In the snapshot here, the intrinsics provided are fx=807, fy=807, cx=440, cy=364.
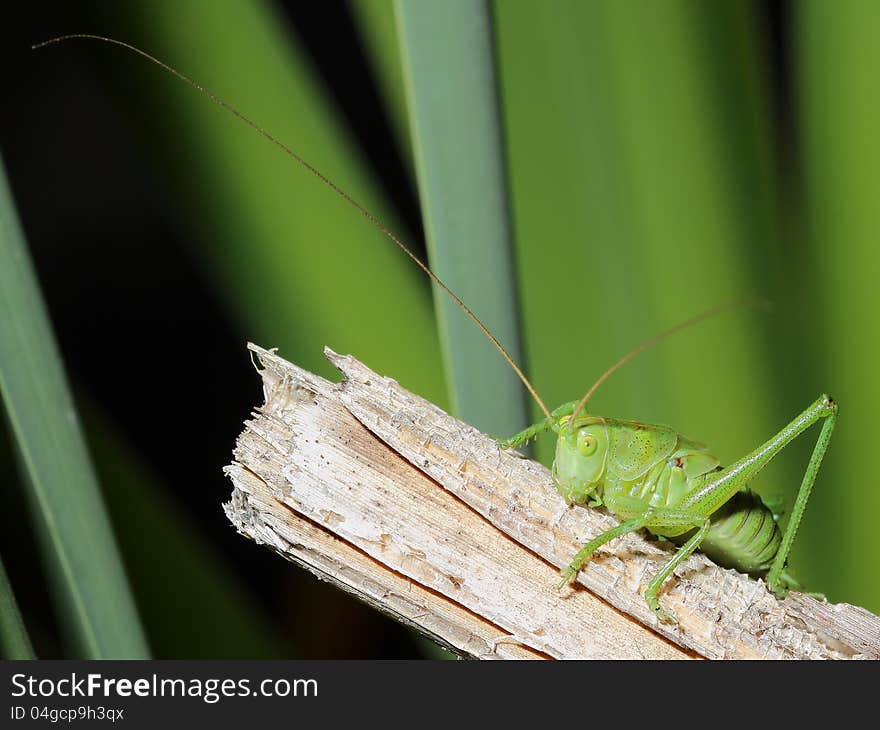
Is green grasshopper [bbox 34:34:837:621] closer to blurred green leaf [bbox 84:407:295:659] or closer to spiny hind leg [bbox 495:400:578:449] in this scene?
spiny hind leg [bbox 495:400:578:449]

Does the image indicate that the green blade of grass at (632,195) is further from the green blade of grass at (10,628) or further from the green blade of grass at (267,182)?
the green blade of grass at (10,628)

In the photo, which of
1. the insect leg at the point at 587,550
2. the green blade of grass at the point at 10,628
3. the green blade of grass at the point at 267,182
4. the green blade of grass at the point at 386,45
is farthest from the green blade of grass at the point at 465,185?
the green blade of grass at the point at 10,628

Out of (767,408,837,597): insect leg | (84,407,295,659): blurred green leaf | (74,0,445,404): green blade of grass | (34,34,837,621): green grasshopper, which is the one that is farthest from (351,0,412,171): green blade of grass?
(767,408,837,597): insect leg

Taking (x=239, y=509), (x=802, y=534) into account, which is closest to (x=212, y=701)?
(x=239, y=509)

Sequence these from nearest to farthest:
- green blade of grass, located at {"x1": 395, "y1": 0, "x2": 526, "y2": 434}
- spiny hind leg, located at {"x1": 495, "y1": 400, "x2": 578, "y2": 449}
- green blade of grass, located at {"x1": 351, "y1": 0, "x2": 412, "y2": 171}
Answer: green blade of grass, located at {"x1": 395, "y1": 0, "x2": 526, "y2": 434} → spiny hind leg, located at {"x1": 495, "y1": 400, "x2": 578, "y2": 449} → green blade of grass, located at {"x1": 351, "y1": 0, "x2": 412, "y2": 171}

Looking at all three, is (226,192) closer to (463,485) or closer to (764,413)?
(463,485)

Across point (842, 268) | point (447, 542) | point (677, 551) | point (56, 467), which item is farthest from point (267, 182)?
point (842, 268)

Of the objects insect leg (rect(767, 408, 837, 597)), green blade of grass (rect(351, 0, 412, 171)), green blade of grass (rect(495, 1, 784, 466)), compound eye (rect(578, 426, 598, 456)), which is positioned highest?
green blade of grass (rect(351, 0, 412, 171))
